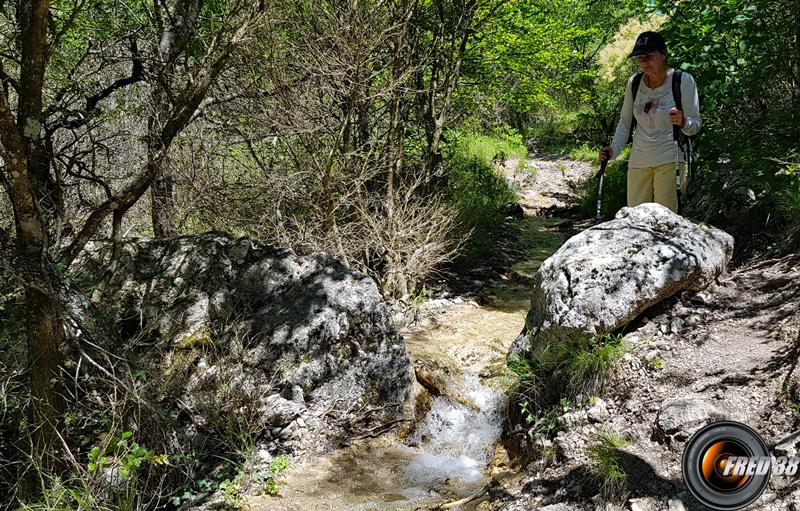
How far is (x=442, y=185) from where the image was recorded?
386 inches

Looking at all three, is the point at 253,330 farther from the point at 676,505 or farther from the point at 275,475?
the point at 676,505

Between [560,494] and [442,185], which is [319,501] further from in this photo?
[442,185]

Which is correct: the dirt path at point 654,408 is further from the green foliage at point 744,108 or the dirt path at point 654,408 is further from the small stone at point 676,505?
the green foliage at point 744,108

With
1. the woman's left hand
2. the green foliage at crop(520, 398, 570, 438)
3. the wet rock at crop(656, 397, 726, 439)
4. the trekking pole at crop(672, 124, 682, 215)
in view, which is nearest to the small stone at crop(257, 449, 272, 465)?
the green foliage at crop(520, 398, 570, 438)

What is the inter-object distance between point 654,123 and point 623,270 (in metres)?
1.36

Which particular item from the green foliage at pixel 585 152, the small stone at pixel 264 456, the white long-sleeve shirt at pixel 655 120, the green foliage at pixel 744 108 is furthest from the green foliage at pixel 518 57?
the small stone at pixel 264 456

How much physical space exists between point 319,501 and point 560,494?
71.0 inches

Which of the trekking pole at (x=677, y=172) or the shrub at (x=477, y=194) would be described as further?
the shrub at (x=477, y=194)

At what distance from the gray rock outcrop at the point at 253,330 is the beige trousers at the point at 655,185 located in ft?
9.07

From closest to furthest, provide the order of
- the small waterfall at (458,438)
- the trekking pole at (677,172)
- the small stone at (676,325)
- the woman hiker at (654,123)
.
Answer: the small stone at (676,325) < the woman hiker at (654,123) < the small waterfall at (458,438) < the trekking pole at (677,172)

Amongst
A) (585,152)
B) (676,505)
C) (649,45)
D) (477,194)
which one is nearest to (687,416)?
(676,505)

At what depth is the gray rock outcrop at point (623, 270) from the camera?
448cm

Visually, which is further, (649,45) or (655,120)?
(655,120)

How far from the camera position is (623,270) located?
4.57 metres
